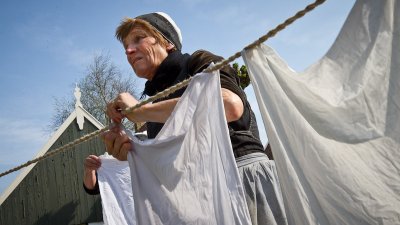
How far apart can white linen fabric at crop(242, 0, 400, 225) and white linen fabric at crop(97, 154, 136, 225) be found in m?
2.47

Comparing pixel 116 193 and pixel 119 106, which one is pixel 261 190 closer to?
pixel 119 106

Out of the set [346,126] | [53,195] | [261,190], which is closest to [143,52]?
[261,190]

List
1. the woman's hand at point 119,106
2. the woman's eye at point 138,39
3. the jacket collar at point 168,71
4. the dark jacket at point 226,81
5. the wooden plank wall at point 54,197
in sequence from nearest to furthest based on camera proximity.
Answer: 1. the dark jacket at point 226,81
2. the woman's hand at point 119,106
3. the jacket collar at point 168,71
4. the woman's eye at point 138,39
5. the wooden plank wall at point 54,197

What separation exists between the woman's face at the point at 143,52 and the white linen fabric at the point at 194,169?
0.54m

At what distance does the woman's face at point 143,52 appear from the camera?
70.1 inches

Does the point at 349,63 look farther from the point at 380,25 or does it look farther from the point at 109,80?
the point at 109,80

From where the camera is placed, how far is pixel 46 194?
6391 mm

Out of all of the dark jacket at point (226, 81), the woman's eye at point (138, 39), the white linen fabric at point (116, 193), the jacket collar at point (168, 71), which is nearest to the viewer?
the dark jacket at point (226, 81)

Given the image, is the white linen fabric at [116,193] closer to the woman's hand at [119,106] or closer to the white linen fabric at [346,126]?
the woman's hand at [119,106]

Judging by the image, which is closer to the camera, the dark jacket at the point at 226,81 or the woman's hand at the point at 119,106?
the dark jacket at the point at 226,81

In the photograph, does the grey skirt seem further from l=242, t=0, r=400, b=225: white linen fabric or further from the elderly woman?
l=242, t=0, r=400, b=225: white linen fabric

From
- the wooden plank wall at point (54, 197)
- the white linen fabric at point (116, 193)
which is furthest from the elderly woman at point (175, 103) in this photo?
the wooden plank wall at point (54, 197)

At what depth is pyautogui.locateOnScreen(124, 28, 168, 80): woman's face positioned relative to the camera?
178 cm

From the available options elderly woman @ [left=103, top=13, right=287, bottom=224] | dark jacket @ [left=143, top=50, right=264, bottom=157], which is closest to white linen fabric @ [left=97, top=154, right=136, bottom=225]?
elderly woman @ [left=103, top=13, right=287, bottom=224]
